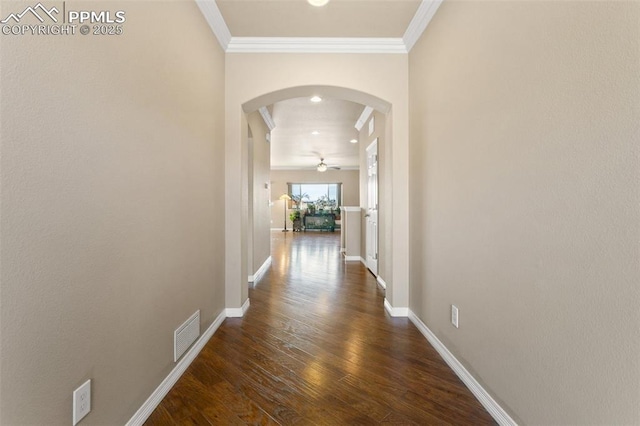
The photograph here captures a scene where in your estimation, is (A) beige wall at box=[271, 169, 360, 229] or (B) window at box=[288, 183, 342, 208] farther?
(B) window at box=[288, 183, 342, 208]

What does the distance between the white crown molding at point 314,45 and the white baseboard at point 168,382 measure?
2560mm

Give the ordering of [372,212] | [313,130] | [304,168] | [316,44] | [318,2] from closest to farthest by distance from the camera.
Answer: [318,2] < [316,44] < [372,212] < [313,130] < [304,168]

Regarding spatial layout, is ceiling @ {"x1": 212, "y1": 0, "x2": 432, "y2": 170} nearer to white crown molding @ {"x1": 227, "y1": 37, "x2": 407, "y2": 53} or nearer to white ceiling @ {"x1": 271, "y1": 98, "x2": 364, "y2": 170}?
white crown molding @ {"x1": 227, "y1": 37, "x2": 407, "y2": 53}

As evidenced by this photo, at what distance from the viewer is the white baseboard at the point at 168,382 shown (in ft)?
4.69

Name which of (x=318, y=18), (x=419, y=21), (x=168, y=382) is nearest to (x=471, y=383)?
(x=168, y=382)

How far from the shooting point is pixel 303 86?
2738 millimetres

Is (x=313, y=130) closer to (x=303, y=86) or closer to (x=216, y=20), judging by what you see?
(x=303, y=86)

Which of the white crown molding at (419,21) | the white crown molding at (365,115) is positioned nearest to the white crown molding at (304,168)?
the white crown molding at (365,115)

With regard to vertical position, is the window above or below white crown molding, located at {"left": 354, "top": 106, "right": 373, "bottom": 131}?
below

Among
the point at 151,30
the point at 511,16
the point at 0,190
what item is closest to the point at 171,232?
the point at 0,190

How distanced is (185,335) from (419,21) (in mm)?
2990

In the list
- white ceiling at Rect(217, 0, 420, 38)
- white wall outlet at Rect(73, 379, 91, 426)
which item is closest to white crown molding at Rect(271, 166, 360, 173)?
white ceiling at Rect(217, 0, 420, 38)

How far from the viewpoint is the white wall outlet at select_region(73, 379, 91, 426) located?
1.05 metres

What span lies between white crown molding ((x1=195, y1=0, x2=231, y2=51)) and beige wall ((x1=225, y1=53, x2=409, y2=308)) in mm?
160
